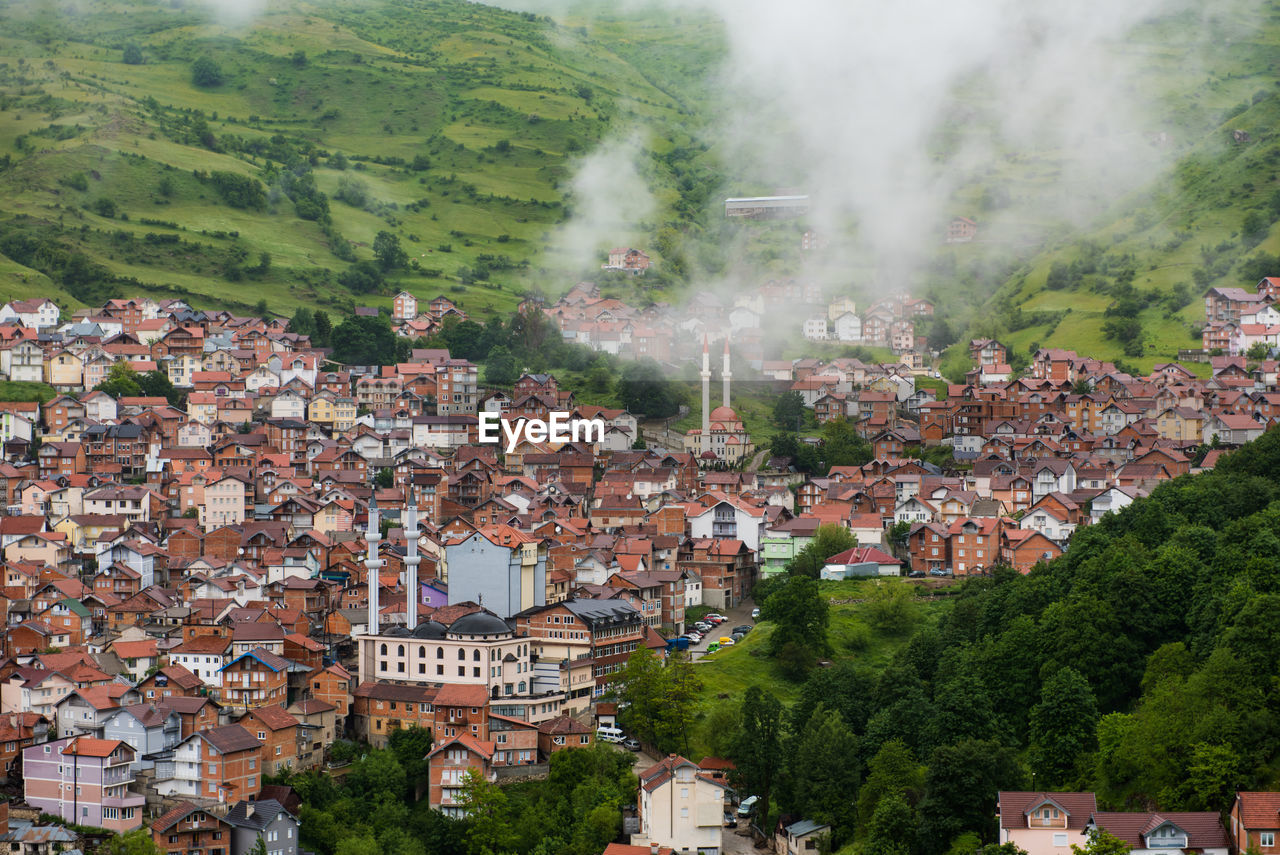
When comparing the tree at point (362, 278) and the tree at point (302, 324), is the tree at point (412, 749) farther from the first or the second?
the tree at point (362, 278)

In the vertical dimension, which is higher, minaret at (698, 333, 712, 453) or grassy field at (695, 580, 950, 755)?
minaret at (698, 333, 712, 453)

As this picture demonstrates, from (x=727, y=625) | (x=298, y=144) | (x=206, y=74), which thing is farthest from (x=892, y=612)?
(x=206, y=74)

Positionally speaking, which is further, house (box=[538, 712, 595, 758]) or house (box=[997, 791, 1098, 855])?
house (box=[538, 712, 595, 758])

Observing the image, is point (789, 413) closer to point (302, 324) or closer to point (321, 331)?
point (321, 331)

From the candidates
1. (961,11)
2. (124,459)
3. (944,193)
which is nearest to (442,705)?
(124,459)

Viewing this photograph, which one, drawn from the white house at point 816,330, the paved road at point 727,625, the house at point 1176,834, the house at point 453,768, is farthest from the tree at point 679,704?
the white house at point 816,330

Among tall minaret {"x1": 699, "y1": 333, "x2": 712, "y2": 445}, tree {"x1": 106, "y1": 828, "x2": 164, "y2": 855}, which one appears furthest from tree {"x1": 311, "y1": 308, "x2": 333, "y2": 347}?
tree {"x1": 106, "y1": 828, "x2": 164, "y2": 855}

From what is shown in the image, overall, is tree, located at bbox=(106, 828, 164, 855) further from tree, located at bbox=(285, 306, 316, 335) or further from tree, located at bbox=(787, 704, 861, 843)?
tree, located at bbox=(285, 306, 316, 335)
